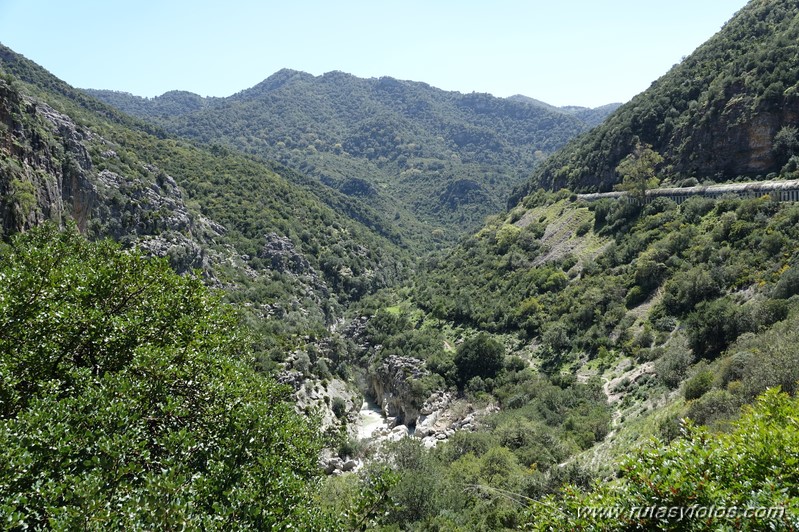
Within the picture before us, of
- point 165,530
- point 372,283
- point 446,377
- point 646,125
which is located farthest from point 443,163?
point 165,530

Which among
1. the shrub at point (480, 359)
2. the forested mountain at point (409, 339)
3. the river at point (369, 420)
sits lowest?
the river at point (369, 420)

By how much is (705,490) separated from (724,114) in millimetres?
50265

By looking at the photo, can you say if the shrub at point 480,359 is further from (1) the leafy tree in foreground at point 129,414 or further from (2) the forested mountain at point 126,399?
(1) the leafy tree in foreground at point 129,414

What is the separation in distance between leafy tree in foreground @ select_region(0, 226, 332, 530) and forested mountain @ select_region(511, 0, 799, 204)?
44636 mm

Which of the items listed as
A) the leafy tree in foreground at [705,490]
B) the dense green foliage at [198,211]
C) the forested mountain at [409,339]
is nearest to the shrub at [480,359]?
the forested mountain at [409,339]

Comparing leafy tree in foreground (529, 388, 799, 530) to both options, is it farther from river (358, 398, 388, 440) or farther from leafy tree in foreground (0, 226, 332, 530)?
river (358, 398, 388, 440)

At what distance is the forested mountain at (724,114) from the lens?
3925 cm

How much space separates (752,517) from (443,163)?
183m

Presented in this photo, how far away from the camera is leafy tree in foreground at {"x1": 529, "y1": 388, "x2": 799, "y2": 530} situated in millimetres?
5395

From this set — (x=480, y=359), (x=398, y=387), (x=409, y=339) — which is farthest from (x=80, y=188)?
(x=480, y=359)

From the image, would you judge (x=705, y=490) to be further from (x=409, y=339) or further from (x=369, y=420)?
(x=409, y=339)

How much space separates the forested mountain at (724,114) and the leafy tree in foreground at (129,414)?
44636mm

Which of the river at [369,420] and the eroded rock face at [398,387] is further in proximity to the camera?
the eroded rock face at [398,387]

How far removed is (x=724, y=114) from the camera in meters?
43.5
